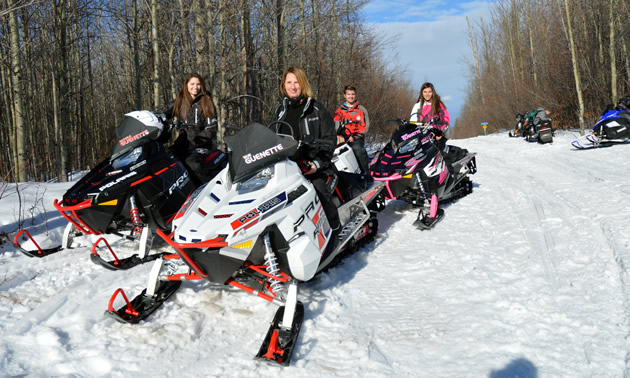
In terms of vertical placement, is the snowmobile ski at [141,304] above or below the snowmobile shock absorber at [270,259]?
below

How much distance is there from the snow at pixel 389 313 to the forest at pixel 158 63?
414 cm

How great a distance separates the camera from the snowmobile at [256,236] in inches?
106

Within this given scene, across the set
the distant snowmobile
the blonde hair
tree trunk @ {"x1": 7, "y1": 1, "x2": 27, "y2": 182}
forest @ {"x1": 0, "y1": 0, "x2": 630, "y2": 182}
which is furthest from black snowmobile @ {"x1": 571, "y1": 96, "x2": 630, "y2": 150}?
tree trunk @ {"x1": 7, "y1": 1, "x2": 27, "y2": 182}

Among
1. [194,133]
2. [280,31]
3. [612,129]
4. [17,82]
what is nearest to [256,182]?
[194,133]

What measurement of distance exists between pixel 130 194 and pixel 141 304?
4.68ft

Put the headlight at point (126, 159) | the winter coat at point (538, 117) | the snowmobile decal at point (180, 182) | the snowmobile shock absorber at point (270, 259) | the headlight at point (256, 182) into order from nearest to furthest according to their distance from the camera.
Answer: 1. the snowmobile shock absorber at point (270, 259)
2. the headlight at point (256, 182)
3. the headlight at point (126, 159)
4. the snowmobile decal at point (180, 182)
5. the winter coat at point (538, 117)

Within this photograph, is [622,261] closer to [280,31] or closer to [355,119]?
[355,119]

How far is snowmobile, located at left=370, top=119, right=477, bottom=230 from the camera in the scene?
5.30 m

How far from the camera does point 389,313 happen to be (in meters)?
3.14

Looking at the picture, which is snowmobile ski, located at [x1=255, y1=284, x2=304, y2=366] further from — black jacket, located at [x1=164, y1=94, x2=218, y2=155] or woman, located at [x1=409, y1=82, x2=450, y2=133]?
woman, located at [x1=409, y1=82, x2=450, y2=133]

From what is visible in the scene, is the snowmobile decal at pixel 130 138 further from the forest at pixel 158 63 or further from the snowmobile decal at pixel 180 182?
the forest at pixel 158 63

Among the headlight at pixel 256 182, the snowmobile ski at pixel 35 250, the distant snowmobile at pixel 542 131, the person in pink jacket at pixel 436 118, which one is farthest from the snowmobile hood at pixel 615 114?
the snowmobile ski at pixel 35 250

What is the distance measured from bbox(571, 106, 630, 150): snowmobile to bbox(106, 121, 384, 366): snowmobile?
1008cm

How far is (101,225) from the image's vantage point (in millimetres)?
3984
